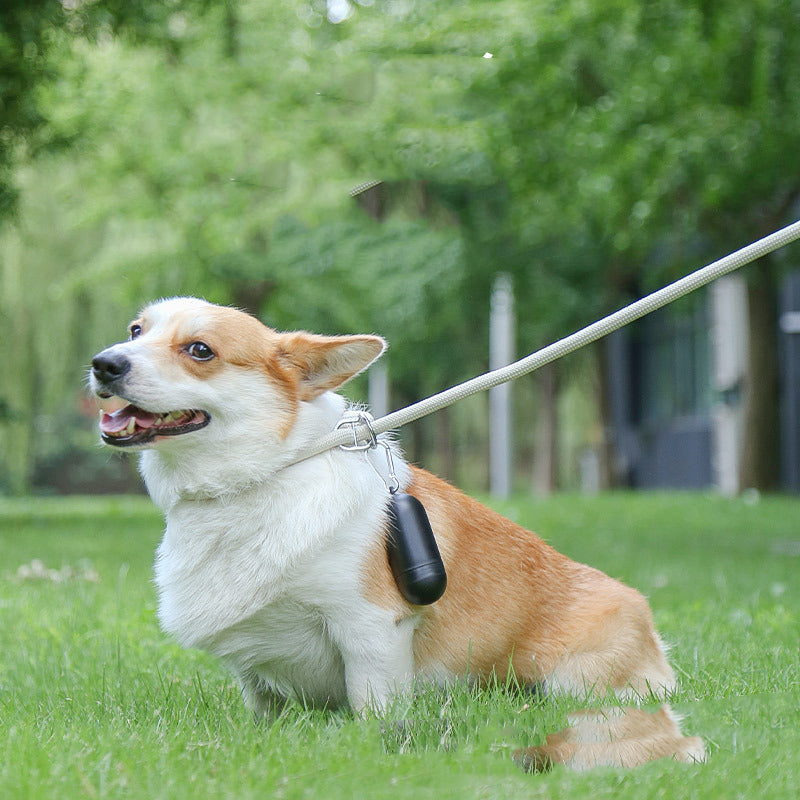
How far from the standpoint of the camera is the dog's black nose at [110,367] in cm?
320

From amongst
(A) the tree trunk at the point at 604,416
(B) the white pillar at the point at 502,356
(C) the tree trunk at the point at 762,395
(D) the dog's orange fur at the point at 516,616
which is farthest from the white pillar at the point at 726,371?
(D) the dog's orange fur at the point at 516,616

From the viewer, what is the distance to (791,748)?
Result: 114 inches

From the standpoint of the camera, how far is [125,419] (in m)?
3.30

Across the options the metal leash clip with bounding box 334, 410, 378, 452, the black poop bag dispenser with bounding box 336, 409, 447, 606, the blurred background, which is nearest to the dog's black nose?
the metal leash clip with bounding box 334, 410, 378, 452

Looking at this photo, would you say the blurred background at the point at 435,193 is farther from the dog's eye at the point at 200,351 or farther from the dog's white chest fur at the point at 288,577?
the dog's white chest fur at the point at 288,577

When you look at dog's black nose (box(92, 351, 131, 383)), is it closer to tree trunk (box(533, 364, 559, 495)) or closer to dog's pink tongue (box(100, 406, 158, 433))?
dog's pink tongue (box(100, 406, 158, 433))

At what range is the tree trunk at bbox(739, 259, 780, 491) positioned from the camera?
1802cm

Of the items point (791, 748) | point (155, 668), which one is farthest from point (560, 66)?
point (791, 748)

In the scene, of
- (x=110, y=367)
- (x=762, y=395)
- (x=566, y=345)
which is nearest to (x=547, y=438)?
(x=762, y=395)

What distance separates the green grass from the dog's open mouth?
78 cm

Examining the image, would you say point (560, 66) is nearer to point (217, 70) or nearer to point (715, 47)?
point (715, 47)

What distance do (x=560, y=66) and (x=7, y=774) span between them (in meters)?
10.0

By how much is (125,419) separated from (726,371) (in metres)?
21.2

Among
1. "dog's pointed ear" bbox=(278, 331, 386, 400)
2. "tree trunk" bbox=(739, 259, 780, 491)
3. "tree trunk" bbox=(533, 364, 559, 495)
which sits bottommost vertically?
"tree trunk" bbox=(533, 364, 559, 495)
